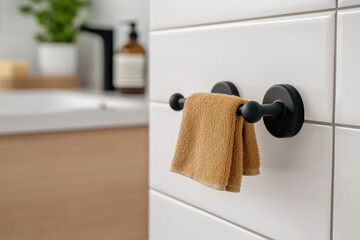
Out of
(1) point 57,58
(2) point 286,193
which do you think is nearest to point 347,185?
(2) point 286,193

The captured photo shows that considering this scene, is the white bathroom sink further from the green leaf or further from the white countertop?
the green leaf

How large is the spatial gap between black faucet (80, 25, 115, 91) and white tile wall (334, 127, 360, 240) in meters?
1.35

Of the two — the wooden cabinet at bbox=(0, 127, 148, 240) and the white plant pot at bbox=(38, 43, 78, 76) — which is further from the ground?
the white plant pot at bbox=(38, 43, 78, 76)

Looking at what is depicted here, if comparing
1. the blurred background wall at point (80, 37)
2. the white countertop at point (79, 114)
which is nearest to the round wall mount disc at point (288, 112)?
the white countertop at point (79, 114)

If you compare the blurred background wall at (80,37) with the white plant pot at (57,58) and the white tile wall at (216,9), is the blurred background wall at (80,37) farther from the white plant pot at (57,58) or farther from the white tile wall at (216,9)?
the white tile wall at (216,9)

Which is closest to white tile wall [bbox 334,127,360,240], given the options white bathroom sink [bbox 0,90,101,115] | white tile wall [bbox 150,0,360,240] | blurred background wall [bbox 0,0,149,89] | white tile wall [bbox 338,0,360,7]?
white tile wall [bbox 150,0,360,240]

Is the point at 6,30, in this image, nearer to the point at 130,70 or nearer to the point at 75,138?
the point at 130,70

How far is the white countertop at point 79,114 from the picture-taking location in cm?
A: 118

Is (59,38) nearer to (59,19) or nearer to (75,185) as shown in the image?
(59,19)

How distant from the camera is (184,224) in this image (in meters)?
0.67

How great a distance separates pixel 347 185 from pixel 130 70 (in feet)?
3.87

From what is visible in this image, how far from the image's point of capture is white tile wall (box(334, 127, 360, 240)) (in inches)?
17.3

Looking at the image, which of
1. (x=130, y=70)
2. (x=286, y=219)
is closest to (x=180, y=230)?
(x=286, y=219)

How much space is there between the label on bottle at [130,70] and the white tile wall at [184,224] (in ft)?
2.85
